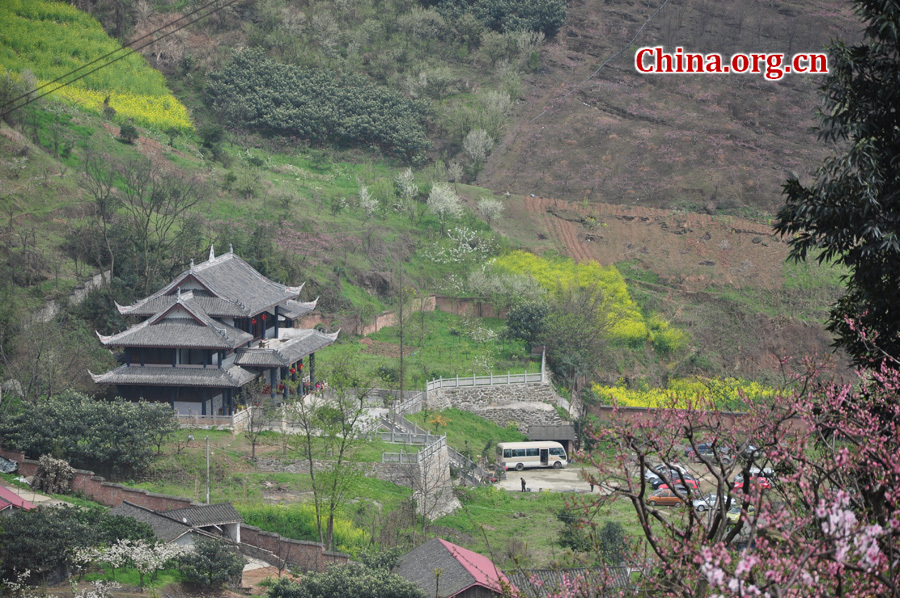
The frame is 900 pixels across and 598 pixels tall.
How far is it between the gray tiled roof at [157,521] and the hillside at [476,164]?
18.7m

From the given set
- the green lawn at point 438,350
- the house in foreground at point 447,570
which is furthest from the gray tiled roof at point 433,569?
the green lawn at point 438,350

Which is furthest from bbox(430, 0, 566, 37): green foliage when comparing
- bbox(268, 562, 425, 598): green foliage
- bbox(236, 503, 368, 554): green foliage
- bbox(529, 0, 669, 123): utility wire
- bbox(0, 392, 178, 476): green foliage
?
bbox(268, 562, 425, 598): green foliage

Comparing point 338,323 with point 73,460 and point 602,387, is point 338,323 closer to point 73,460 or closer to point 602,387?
point 602,387

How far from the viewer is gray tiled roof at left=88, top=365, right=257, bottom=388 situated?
1692 inches

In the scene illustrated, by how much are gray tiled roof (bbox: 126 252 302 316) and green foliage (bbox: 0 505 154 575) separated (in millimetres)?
17243

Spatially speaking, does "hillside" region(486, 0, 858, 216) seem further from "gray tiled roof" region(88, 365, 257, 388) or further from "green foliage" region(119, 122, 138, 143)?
"gray tiled roof" region(88, 365, 257, 388)

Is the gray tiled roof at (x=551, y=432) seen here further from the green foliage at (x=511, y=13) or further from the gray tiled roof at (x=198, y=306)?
the green foliage at (x=511, y=13)

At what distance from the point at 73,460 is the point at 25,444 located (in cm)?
167

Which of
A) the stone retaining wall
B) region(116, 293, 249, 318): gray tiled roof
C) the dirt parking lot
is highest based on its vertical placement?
region(116, 293, 249, 318): gray tiled roof

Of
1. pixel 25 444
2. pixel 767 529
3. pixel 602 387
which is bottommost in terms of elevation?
pixel 602 387

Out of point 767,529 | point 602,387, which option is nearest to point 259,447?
point 602,387

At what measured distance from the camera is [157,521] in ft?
103

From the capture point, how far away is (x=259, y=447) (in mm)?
41875

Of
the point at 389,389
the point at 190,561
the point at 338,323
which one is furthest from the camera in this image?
the point at 338,323
